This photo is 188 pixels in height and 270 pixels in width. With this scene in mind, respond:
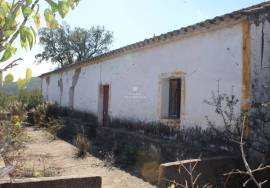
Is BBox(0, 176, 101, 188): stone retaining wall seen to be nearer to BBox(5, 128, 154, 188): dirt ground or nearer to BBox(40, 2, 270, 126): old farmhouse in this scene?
BBox(5, 128, 154, 188): dirt ground

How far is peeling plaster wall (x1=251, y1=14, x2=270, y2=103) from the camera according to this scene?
6.58 metres

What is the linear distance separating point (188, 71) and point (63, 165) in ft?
12.4

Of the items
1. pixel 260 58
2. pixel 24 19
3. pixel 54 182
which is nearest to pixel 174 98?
pixel 260 58

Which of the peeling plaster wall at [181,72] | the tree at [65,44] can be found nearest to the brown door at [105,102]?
the peeling plaster wall at [181,72]

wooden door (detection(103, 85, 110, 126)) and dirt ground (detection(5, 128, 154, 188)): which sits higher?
wooden door (detection(103, 85, 110, 126))

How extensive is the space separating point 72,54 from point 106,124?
25743mm

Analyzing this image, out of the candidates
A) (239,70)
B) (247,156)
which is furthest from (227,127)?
(239,70)

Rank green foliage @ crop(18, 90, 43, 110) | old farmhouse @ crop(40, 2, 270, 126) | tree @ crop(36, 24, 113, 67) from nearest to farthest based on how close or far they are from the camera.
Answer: old farmhouse @ crop(40, 2, 270, 126)
green foliage @ crop(18, 90, 43, 110)
tree @ crop(36, 24, 113, 67)

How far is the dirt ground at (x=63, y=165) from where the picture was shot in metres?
7.04

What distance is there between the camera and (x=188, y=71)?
855 centimetres

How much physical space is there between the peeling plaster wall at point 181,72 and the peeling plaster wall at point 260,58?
1.08ft

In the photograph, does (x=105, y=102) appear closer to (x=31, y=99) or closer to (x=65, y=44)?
(x=31, y=99)

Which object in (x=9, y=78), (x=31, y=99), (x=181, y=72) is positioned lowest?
(x=9, y=78)

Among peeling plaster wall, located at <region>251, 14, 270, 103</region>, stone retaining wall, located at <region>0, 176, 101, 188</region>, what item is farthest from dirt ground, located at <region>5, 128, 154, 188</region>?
peeling plaster wall, located at <region>251, 14, 270, 103</region>
